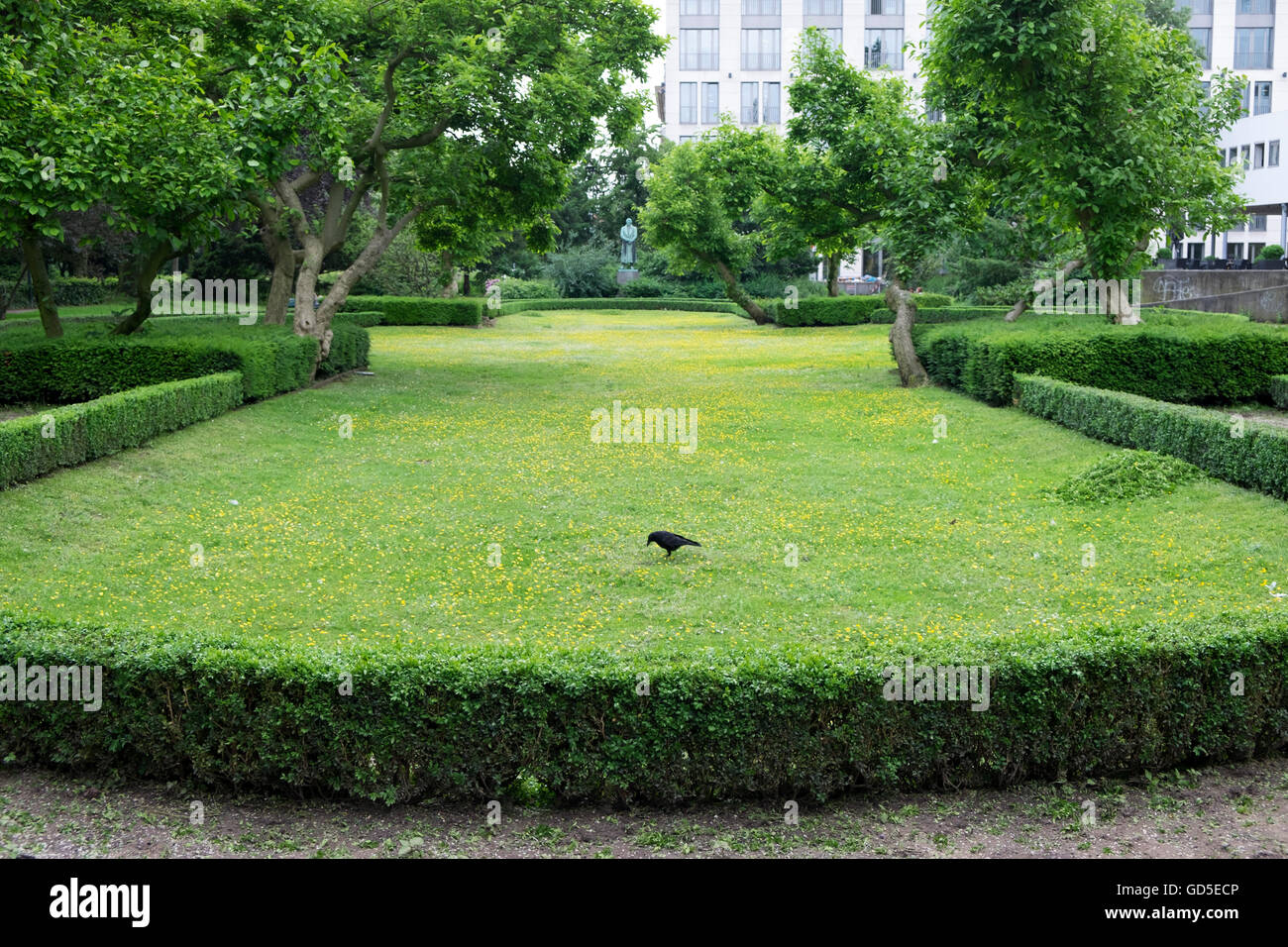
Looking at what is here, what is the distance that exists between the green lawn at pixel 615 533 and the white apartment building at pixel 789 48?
177 feet

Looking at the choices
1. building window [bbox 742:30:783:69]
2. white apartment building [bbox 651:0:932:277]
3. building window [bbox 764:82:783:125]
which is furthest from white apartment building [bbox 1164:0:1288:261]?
building window [bbox 764:82:783:125]

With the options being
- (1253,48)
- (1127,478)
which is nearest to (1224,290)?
Answer: (1127,478)

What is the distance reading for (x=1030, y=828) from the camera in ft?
20.6

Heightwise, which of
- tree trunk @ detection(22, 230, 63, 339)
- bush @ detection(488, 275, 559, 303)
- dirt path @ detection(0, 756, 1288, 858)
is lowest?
dirt path @ detection(0, 756, 1288, 858)

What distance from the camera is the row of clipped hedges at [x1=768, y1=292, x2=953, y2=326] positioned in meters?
44.7

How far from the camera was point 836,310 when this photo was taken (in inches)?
1775

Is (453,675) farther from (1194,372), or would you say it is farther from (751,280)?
(751,280)

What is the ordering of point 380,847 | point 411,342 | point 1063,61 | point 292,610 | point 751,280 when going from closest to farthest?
point 380,847, point 292,610, point 1063,61, point 411,342, point 751,280

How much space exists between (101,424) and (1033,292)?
27655 mm

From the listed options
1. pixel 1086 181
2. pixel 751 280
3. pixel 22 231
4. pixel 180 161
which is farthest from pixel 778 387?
pixel 751 280

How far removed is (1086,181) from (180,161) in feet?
50.2

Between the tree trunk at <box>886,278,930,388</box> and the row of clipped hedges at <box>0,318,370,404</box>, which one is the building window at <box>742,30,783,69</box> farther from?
the row of clipped hedges at <box>0,318,370,404</box>

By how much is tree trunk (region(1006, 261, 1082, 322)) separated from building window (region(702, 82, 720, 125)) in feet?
139

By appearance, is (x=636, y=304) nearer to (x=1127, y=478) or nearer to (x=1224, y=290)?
(x=1224, y=290)
